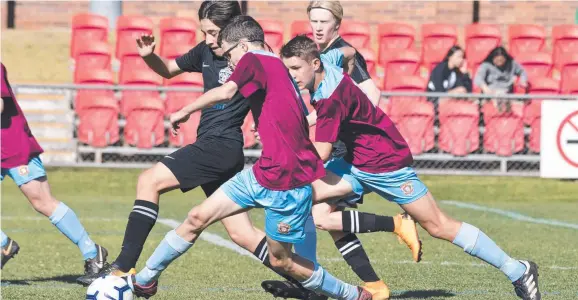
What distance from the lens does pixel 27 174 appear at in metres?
7.60

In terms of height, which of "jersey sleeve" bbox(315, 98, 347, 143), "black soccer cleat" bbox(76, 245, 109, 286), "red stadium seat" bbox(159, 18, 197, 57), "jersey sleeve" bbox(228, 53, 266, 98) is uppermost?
"red stadium seat" bbox(159, 18, 197, 57)

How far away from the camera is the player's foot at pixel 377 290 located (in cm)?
684

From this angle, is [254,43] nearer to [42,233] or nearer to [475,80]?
[42,233]

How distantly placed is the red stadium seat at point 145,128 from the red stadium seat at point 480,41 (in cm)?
530

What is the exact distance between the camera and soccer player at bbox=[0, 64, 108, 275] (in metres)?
7.49

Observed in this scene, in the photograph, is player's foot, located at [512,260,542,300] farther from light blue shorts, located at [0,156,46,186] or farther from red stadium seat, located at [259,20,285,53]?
red stadium seat, located at [259,20,285,53]

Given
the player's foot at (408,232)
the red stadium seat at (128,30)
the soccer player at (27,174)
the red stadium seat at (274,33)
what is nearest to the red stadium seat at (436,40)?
the red stadium seat at (274,33)

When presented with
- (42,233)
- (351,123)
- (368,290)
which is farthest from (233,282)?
(42,233)

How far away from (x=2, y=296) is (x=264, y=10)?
14.3m

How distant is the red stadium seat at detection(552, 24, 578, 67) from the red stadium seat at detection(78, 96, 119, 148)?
22.8 feet

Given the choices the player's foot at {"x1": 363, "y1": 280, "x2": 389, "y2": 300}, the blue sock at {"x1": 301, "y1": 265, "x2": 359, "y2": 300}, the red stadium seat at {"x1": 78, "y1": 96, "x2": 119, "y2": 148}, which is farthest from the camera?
the red stadium seat at {"x1": 78, "y1": 96, "x2": 119, "y2": 148}

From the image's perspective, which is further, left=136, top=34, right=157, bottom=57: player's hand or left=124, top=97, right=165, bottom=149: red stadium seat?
left=124, top=97, right=165, bottom=149: red stadium seat

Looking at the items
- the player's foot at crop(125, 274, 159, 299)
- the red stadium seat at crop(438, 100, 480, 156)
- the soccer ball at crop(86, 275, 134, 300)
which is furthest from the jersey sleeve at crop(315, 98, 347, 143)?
the red stadium seat at crop(438, 100, 480, 156)

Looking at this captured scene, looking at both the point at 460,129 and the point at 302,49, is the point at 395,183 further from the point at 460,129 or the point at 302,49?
the point at 460,129
